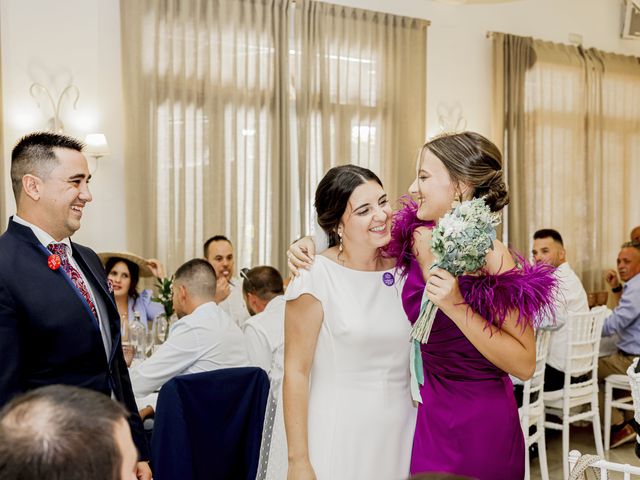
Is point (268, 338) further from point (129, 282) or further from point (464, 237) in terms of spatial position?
point (464, 237)

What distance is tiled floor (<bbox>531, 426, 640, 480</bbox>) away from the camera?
18.0ft

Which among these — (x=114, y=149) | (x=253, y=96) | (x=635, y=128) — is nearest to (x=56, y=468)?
(x=114, y=149)

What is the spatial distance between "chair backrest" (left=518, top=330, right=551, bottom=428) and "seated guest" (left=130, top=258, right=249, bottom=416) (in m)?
1.90

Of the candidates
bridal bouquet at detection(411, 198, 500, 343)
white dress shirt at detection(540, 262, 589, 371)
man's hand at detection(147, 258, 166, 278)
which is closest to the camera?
bridal bouquet at detection(411, 198, 500, 343)

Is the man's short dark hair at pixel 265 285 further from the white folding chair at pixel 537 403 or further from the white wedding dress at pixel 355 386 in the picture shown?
the white wedding dress at pixel 355 386

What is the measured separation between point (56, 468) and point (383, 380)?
1441mm

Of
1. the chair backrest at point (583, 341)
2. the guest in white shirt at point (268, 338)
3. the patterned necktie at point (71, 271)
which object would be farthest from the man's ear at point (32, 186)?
the chair backrest at point (583, 341)

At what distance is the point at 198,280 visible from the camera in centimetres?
402

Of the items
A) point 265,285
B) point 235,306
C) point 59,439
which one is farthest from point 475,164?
point 235,306

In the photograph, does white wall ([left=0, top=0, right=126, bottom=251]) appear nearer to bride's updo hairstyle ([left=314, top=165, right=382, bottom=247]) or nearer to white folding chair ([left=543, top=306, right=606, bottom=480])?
white folding chair ([left=543, top=306, right=606, bottom=480])

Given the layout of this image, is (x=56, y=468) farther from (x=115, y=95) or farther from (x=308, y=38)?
(x=308, y=38)

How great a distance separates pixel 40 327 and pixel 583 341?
4264mm

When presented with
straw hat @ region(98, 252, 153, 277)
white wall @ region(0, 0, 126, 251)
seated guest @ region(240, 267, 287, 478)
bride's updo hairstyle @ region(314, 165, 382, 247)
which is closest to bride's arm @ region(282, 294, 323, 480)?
bride's updo hairstyle @ region(314, 165, 382, 247)

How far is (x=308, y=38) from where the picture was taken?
7.46 meters
